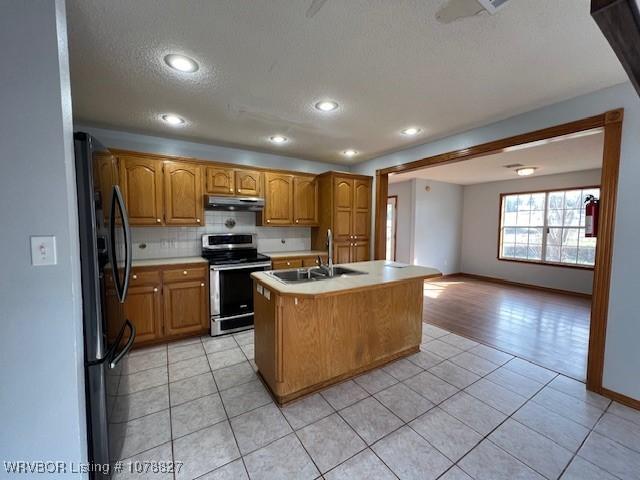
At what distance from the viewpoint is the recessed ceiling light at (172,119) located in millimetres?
2635

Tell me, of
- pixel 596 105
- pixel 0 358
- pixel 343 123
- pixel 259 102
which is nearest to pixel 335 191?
pixel 343 123

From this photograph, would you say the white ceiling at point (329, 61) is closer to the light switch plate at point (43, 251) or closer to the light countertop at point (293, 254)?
the light switch plate at point (43, 251)

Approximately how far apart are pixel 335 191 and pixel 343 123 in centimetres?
128

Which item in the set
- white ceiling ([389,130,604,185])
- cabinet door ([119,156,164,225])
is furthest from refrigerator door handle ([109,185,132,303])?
white ceiling ([389,130,604,185])

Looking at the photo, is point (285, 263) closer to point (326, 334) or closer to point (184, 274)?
point (184, 274)

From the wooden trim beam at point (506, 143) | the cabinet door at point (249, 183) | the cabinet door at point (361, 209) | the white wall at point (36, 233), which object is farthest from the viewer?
the cabinet door at point (361, 209)

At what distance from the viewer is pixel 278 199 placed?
12.8 ft

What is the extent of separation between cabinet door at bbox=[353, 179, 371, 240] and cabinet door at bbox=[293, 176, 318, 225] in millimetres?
658

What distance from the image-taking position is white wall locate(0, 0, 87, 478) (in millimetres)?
987

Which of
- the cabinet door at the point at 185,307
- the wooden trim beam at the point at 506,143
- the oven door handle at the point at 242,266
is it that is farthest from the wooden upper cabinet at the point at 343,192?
the cabinet door at the point at 185,307

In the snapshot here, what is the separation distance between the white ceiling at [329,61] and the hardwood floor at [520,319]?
2.55 metres

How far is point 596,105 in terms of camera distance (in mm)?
2092

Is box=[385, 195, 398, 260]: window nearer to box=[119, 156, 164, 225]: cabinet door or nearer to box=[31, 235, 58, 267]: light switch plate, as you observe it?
box=[119, 156, 164, 225]: cabinet door

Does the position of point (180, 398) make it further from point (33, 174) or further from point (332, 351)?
point (33, 174)
